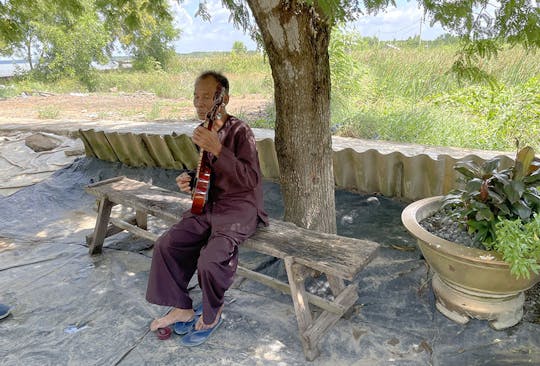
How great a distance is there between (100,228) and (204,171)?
1555mm

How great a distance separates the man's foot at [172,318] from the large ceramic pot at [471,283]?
1.47m

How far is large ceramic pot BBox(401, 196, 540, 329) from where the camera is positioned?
2.06m

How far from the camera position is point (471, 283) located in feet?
7.13

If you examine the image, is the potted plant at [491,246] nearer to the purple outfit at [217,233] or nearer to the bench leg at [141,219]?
the purple outfit at [217,233]

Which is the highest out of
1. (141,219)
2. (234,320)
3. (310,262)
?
(310,262)

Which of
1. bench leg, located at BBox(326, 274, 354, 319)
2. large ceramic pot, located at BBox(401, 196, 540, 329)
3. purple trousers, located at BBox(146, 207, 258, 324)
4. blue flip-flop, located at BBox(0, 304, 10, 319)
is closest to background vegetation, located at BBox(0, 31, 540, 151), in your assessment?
large ceramic pot, located at BBox(401, 196, 540, 329)

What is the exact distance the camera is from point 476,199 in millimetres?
2244

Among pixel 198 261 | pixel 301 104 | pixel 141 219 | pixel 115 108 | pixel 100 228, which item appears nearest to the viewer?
pixel 198 261

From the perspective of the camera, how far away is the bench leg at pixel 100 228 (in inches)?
133

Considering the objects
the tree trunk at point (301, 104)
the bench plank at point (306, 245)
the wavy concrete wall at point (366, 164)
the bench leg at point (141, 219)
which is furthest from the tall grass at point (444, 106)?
the bench leg at point (141, 219)

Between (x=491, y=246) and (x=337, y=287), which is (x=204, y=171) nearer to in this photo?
(x=337, y=287)

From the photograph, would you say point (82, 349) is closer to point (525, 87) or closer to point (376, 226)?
point (376, 226)

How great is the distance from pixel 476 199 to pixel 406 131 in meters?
3.81

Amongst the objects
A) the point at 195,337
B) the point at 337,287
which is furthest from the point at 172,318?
the point at 337,287
